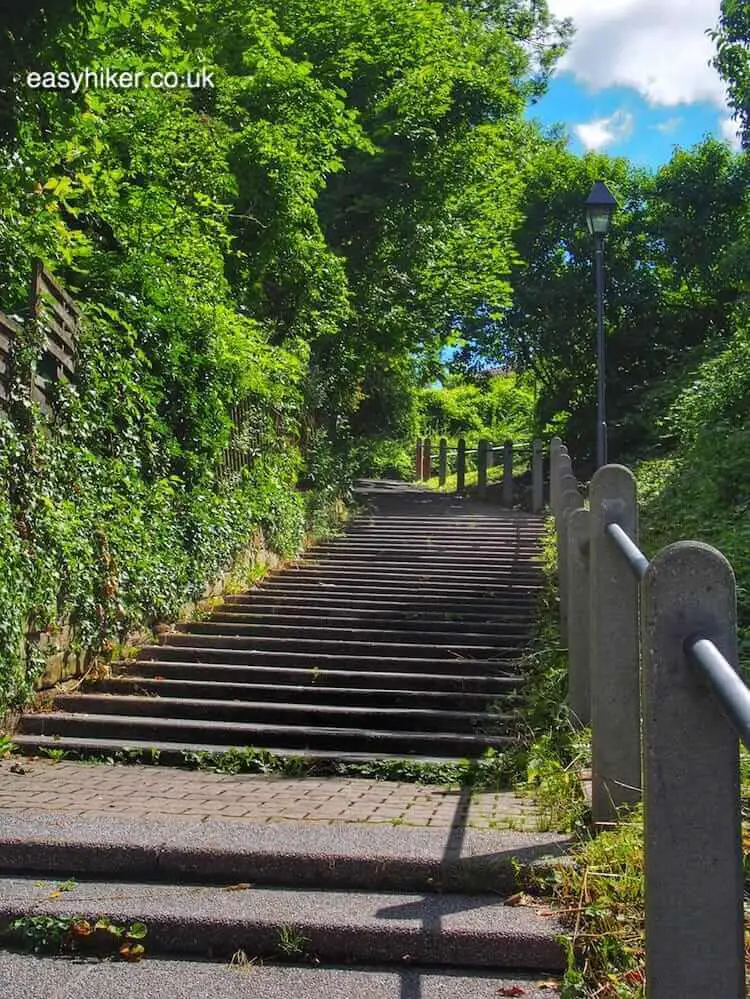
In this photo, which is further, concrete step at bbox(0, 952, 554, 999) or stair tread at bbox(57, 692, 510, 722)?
stair tread at bbox(57, 692, 510, 722)

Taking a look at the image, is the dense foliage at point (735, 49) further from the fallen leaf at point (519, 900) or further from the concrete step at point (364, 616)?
the fallen leaf at point (519, 900)

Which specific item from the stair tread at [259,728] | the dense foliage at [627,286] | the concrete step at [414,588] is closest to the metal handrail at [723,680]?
the stair tread at [259,728]

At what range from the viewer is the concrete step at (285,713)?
6816 mm

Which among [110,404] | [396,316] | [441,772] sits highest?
[396,316]

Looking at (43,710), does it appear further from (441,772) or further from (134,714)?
(441,772)

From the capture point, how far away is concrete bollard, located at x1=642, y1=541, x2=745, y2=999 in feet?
5.92

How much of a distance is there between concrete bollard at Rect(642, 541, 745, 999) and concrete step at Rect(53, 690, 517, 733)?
490 centimetres

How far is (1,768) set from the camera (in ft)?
19.1

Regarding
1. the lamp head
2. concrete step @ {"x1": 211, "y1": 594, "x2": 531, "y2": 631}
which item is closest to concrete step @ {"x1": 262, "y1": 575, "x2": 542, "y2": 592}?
concrete step @ {"x1": 211, "y1": 594, "x2": 531, "y2": 631}

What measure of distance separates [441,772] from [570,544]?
143 centimetres

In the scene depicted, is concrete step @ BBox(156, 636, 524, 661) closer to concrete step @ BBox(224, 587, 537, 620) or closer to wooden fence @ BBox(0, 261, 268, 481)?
concrete step @ BBox(224, 587, 537, 620)

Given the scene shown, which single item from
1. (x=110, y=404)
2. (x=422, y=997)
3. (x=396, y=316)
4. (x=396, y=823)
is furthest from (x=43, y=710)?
(x=396, y=316)

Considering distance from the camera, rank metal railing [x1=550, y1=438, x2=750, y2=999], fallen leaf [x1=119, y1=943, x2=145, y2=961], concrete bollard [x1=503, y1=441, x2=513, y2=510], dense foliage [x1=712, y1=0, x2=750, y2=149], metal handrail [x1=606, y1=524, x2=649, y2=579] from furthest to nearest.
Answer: concrete bollard [x1=503, y1=441, x2=513, y2=510] → dense foliage [x1=712, y1=0, x2=750, y2=149] → fallen leaf [x1=119, y1=943, x2=145, y2=961] → metal handrail [x1=606, y1=524, x2=649, y2=579] → metal railing [x1=550, y1=438, x2=750, y2=999]

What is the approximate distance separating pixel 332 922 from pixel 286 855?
0.50 metres
